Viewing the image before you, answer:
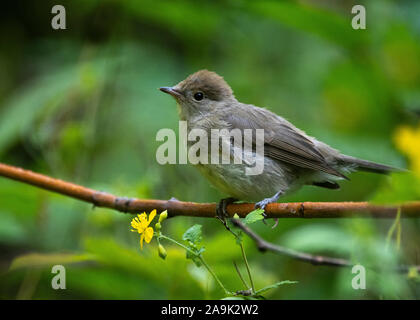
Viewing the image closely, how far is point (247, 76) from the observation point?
666cm

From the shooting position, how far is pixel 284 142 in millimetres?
4359

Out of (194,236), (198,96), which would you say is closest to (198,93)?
(198,96)

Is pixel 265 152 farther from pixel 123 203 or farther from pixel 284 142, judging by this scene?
pixel 123 203

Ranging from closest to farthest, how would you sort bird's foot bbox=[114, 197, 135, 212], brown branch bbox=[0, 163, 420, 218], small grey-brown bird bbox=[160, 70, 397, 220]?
brown branch bbox=[0, 163, 420, 218], bird's foot bbox=[114, 197, 135, 212], small grey-brown bird bbox=[160, 70, 397, 220]

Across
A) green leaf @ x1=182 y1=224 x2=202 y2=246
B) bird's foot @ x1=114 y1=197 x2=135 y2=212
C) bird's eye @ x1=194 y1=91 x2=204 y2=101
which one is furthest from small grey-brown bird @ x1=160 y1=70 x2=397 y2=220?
green leaf @ x1=182 y1=224 x2=202 y2=246

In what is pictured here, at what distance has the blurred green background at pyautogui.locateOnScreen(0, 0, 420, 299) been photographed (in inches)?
144

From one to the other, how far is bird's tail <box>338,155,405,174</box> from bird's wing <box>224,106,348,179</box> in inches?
5.6

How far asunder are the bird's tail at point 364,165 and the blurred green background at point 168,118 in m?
0.42

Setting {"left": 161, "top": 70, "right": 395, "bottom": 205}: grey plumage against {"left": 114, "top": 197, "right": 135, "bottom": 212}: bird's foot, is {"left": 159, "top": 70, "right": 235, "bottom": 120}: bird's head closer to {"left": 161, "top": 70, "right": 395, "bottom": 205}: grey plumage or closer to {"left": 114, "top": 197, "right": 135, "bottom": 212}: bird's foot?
{"left": 161, "top": 70, "right": 395, "bottom": 205}: grey plumage

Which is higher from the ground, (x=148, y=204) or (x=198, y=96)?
(x=198, y=96)

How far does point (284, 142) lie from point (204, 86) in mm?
840

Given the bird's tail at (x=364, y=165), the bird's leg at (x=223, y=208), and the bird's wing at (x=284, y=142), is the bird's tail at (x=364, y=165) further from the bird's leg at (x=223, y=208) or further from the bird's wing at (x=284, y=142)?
the bird's leg at (x=223, y=208)

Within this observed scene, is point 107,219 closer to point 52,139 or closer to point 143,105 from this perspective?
point 52,139
